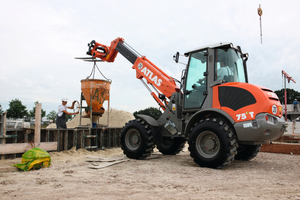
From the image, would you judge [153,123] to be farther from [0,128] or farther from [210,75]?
[0,128]

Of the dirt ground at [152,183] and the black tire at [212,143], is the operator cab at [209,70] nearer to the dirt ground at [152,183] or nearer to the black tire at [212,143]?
→ the black tire at [212,143]

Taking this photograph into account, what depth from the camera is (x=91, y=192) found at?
13.2 ft

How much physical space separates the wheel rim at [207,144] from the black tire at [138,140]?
1.63m

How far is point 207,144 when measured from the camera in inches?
250

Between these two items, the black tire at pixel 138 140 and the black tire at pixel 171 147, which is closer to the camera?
the black tire at pixel 138 140

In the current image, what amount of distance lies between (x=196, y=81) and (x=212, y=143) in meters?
1.81

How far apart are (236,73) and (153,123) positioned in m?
2.81

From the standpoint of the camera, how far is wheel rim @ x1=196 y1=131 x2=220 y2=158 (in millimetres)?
6238

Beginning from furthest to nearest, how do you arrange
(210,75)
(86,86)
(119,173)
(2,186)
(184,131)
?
1. (86,86)
2. (184,131)
3. (210,75)
4. (119,173)
5. (2,186)

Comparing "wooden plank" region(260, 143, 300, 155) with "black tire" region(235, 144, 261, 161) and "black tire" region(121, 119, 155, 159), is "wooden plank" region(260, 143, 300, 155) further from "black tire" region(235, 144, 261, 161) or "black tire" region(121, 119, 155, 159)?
"black tire" region(121, 119, 155, 159)

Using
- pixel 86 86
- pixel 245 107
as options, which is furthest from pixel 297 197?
pixel 86 86

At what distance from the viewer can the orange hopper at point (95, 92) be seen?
11.2 meters

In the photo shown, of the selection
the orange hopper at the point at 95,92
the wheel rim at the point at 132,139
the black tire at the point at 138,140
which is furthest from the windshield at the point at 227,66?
the orange hopper at the point at 95,92

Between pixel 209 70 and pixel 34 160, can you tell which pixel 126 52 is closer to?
pixel 209 70
